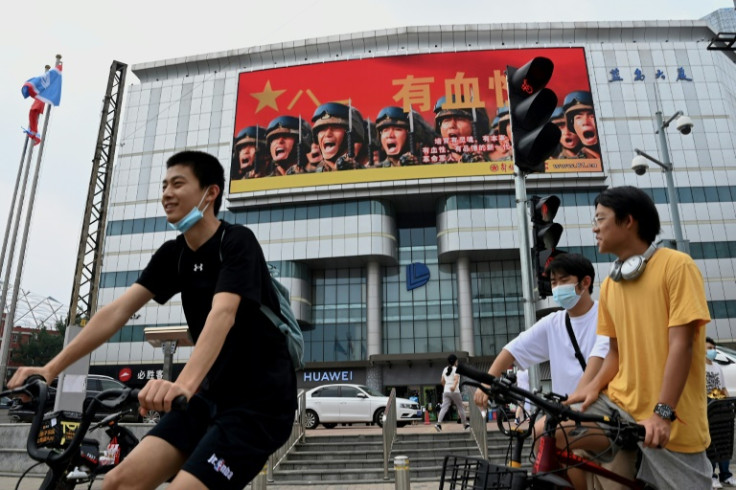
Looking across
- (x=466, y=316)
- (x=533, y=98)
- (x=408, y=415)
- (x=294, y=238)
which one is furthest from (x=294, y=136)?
(x=533, y=98)

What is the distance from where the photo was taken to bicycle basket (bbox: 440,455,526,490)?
171 cm

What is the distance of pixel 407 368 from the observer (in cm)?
3344

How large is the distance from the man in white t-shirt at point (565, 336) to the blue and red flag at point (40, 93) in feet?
60.1

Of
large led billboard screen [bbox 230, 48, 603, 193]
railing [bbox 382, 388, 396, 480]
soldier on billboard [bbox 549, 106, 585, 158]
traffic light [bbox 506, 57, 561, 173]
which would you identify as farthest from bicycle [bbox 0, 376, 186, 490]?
soldier on billboard [bbox 549, 106, 585, 158]

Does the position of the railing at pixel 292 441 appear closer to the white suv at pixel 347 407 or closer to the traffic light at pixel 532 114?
the white suv at pixel 347 407

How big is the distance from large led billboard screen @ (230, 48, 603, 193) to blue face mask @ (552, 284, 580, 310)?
98.7 feet

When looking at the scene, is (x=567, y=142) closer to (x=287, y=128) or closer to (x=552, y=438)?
(x=287, y=128)

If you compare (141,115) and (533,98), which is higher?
(141,115)

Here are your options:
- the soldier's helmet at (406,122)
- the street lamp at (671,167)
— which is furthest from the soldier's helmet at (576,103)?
the street lamp at (671,167)

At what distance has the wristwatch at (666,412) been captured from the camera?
1818mm

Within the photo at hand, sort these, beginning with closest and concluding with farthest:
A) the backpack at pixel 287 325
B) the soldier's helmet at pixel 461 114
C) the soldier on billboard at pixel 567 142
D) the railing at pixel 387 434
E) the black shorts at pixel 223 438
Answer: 1. the black shorts at pixel 223 438
2. the backpack at pixel 287 325
3. the railing at pixel 387 434
4. the soldier on billboard at pixel 567 142
5. the soldier's helmet at pixel 461 114

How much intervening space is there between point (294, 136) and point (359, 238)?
28.0 feet

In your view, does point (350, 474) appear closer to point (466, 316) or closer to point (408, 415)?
point (408, 415)

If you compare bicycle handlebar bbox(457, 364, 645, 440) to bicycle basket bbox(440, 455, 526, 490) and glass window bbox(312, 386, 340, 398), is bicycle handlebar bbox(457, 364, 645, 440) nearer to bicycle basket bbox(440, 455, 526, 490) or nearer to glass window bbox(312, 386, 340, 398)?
bicycle basket bbox(440, 455, 526, 490)
